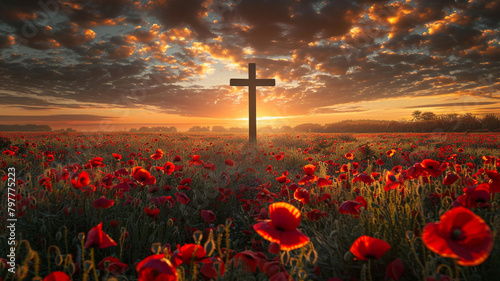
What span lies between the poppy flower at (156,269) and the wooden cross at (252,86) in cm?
930

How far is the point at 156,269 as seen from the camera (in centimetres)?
82

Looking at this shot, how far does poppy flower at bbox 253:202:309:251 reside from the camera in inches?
43.3

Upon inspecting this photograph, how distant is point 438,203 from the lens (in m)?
2.42

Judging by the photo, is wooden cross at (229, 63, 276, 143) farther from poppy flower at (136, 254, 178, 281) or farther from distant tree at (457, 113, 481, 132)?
distant tree at (457, 113, 481, 132)

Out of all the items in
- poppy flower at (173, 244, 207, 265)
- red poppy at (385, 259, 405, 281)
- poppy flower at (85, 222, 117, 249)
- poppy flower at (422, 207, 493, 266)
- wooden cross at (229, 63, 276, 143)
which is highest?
wooden cross at (229, 63, 276, 143)

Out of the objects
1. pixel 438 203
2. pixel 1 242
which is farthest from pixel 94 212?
pixel 438 203

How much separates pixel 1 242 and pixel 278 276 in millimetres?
2207

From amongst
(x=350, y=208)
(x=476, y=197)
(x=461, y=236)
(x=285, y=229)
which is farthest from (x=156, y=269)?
(x=476, y=197)

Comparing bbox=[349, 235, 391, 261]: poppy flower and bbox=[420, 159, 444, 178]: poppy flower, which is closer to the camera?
bbox=[349, 235, 391, 261]: poppy flower

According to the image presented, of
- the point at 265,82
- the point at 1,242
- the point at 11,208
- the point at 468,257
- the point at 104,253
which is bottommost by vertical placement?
the point at 104,253

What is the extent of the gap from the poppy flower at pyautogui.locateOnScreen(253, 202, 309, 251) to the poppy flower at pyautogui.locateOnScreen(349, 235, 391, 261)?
222 millimetres

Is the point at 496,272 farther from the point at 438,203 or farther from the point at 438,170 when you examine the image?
the point at 438,203

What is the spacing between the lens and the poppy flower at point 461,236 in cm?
84

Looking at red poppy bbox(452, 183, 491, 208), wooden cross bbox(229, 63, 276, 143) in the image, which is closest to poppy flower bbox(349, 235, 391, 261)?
red poppy bbox(452, 183, 491, 208)
